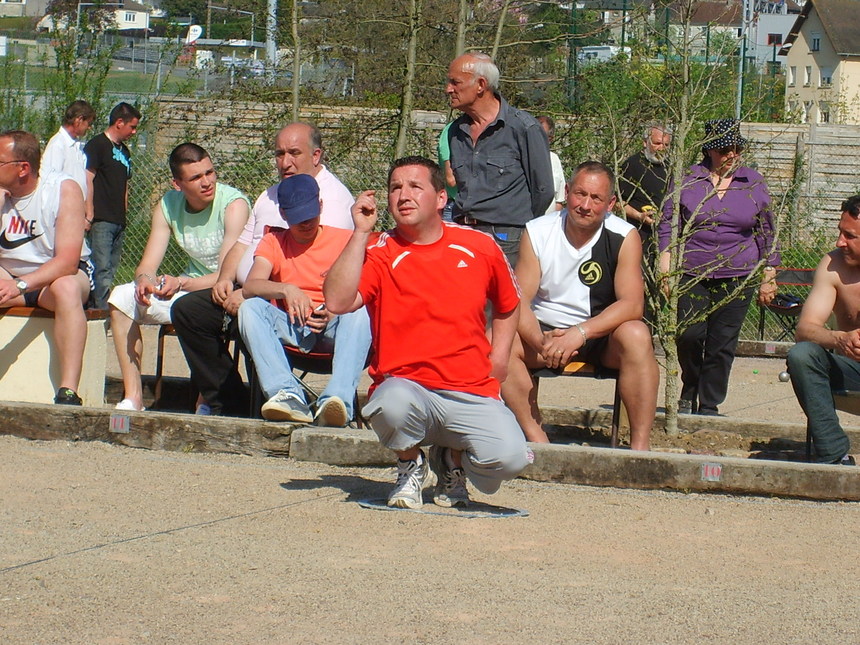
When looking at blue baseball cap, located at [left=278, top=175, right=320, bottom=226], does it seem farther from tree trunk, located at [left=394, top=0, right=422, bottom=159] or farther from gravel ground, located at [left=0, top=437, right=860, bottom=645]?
tree trunk, located at [left=394, top=0, right=422, bottom=159]

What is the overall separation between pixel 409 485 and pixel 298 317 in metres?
1.42

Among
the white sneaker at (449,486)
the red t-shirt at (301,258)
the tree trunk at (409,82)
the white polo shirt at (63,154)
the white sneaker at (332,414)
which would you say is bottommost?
the white sneaker at (449,486)

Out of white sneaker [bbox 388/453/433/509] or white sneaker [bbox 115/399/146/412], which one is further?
white sneaker [bbox 115/399/146/412]

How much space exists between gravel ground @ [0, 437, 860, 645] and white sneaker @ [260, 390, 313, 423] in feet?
1.13

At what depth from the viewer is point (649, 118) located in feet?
43.6

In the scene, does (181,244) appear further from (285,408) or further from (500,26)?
(500,26)

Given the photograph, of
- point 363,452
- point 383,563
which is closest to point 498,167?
point 363,452

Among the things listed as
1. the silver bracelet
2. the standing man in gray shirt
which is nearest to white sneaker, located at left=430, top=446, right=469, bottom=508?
the standing man in gray shirt

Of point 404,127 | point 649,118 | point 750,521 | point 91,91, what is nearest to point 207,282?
point 750,521

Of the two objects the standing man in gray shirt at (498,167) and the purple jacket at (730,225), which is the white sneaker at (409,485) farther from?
the purple jacket at (730,225)

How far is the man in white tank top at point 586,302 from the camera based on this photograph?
20.3 ft

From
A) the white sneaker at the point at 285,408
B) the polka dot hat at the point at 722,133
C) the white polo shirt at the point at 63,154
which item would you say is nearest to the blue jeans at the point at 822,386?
the polka dot hat at the point at 722,133

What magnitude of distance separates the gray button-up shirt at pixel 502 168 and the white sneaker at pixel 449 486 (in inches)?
90.0

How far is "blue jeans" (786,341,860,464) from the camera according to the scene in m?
6.07
